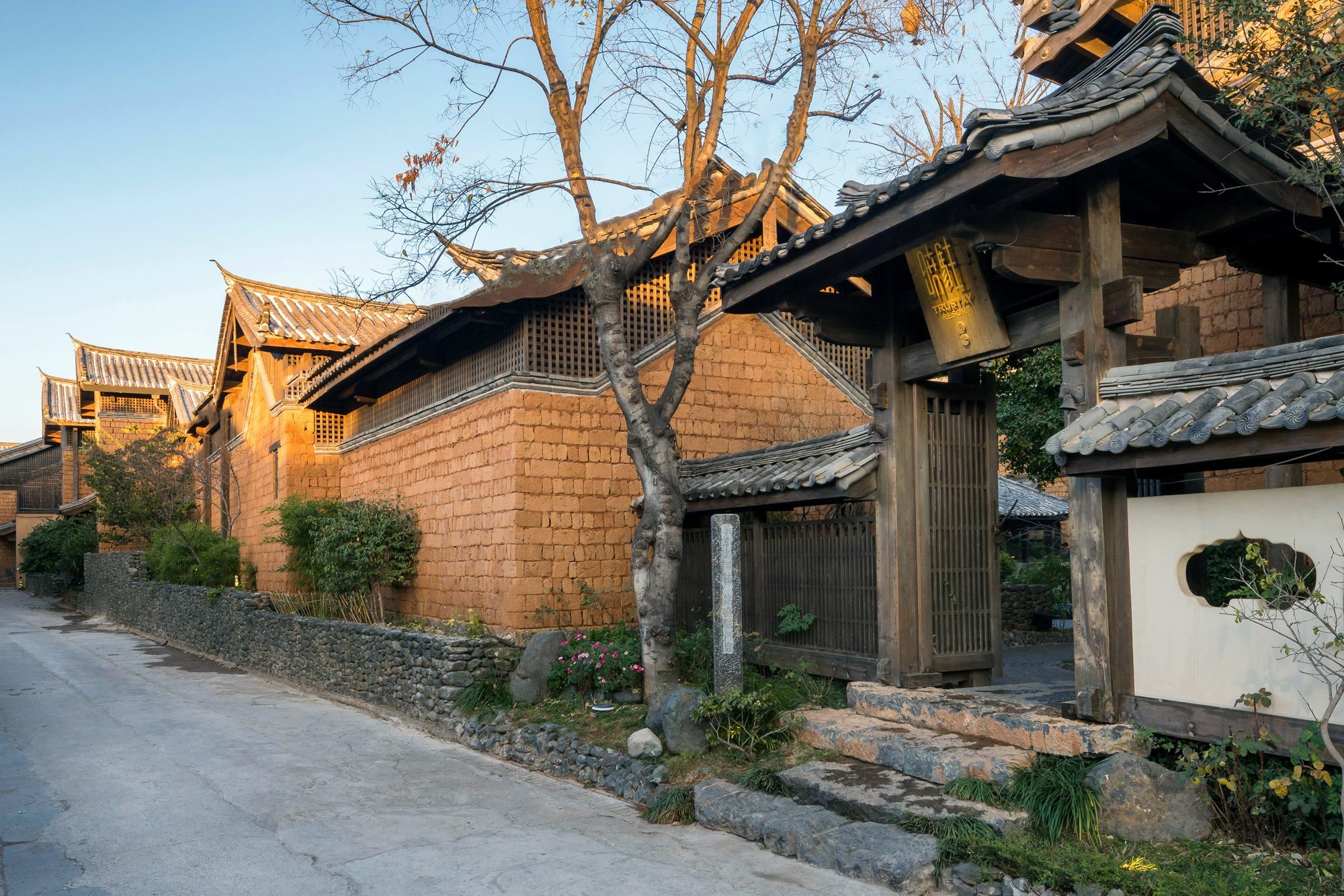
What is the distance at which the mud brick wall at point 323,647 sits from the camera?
11.9 m

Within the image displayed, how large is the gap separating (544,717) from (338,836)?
132 inches

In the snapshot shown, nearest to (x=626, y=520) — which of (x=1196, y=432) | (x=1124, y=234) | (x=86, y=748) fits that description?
(x=86, y=748)

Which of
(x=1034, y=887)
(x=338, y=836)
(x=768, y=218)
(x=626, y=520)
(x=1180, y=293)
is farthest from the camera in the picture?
→ (x=768, y=218)

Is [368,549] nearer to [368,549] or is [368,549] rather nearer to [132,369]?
[368,549]

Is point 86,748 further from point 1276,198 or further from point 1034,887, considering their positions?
point 1276,198

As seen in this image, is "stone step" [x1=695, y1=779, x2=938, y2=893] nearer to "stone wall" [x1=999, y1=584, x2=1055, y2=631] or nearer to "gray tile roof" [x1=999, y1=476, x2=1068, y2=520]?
"stone wall" [x1=999, y1=584, x2=1055, y2=631]

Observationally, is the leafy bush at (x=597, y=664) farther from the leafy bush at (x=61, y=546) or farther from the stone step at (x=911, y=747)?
the leafy bush at (x=61, y=546)

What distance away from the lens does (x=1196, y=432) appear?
551 cm

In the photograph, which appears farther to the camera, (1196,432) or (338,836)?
(338,836)

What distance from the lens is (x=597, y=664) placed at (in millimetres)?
10648

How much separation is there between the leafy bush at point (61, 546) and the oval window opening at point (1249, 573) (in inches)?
1511

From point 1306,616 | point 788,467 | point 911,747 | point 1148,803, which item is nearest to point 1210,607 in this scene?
Result: point 1306,616

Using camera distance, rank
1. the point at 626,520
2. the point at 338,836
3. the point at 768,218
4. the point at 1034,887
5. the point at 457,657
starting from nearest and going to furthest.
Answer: the point at 1034,887, the point at 338,836, the point at 457,657, the point at 626,520, the point at 768,218

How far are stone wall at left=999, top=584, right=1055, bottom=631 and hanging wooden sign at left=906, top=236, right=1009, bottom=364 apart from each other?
422 inches
